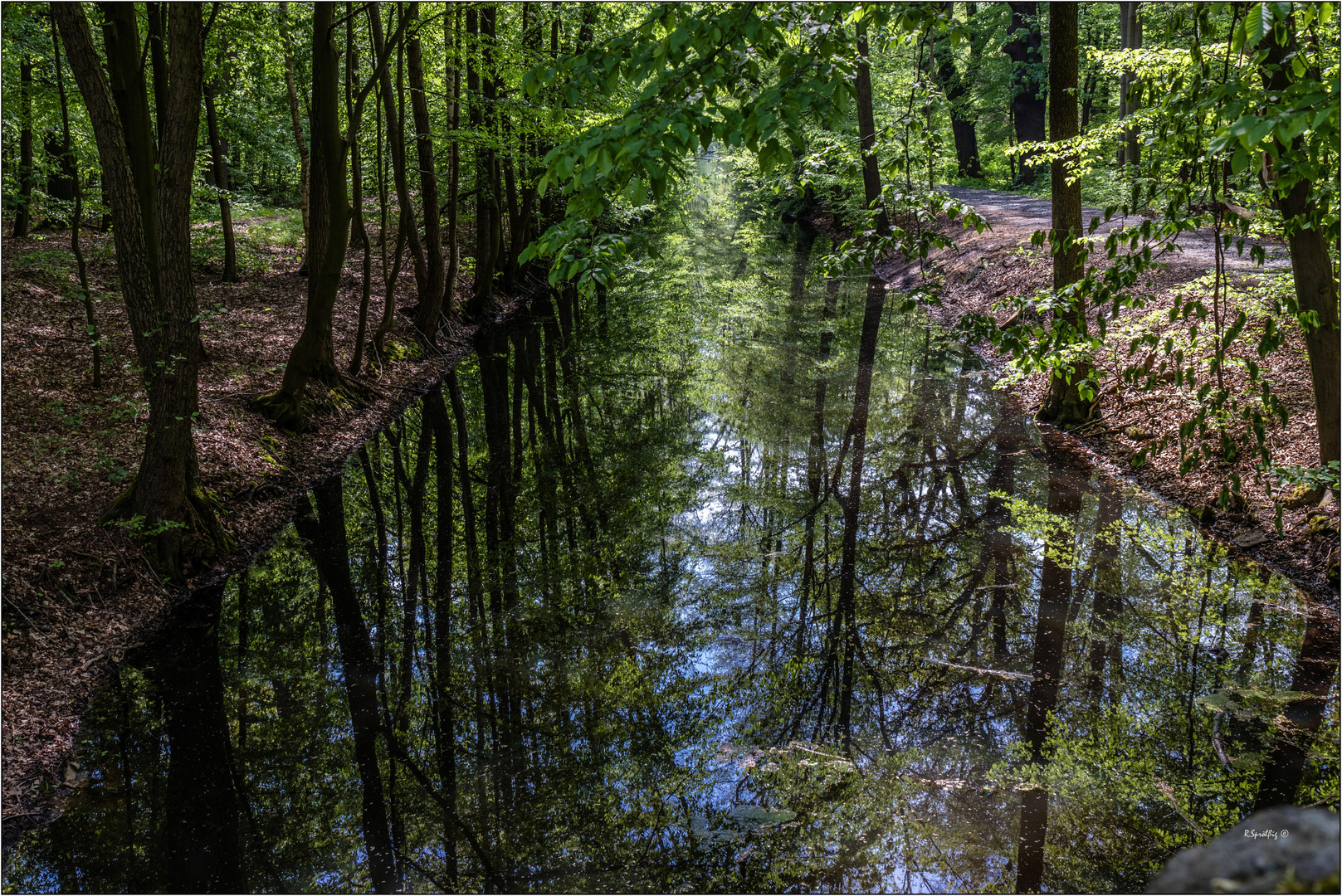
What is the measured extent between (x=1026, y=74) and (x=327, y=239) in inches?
1074

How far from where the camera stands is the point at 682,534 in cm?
861

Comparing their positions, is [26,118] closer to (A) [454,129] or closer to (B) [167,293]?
(A) [454,129]

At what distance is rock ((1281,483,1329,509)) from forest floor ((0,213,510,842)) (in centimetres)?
987

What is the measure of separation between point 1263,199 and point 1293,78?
2070 millimetres

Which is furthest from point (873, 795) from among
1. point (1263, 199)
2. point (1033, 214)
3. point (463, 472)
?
point (1033, 214)

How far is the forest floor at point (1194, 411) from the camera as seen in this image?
7098 millimetres

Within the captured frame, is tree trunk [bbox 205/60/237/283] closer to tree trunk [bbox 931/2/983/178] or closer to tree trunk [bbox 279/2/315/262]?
tree trunk [bbox 279/2/315/262]

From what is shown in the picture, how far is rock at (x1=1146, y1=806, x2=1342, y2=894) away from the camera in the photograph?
3.75ft

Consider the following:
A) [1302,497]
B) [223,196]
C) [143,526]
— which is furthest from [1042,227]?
[143,526]

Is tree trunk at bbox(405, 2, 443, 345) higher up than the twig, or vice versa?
tree trunk at bbox(405, 2, 443, 345)

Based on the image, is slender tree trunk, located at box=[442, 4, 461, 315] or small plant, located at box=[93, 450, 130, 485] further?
slender tree trunk, located at box=[442, 4, 461, 315]

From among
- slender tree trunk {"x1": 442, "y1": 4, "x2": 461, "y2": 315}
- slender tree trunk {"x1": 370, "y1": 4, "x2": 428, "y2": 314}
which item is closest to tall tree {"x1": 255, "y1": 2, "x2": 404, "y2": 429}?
slender tree trunk {"x1": 370, "y1": 4, "x2": 428, "y2": 314}

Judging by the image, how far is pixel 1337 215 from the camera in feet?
13.9

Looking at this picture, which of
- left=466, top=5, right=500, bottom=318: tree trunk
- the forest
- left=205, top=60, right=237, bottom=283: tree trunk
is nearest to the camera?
the forest
